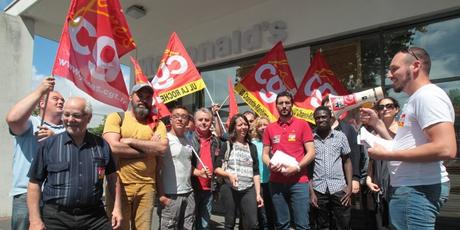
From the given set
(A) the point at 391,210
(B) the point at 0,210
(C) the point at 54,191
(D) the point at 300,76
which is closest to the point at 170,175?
(C) the point at 54,191

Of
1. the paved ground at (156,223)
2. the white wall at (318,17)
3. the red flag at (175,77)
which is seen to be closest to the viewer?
the red flag at (175,77)

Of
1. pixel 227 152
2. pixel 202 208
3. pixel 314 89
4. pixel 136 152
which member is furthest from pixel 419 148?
pixel 314 89

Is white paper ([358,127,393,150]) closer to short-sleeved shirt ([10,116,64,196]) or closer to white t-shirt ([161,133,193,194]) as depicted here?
white t-shirt ([161,133,193,194])

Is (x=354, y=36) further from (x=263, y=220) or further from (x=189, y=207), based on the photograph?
(x=189, y=207)

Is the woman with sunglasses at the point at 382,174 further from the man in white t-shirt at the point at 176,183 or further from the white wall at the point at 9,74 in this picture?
the white wall at the point at 9,74

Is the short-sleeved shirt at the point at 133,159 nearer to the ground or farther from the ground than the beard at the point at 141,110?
nearer to the ground

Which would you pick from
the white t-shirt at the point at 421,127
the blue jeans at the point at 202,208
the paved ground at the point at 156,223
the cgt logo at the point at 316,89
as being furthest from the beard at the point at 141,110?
the paved ground at the point at 156,223

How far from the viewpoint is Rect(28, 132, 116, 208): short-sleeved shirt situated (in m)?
2.98

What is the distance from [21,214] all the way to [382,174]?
3771 millimetres

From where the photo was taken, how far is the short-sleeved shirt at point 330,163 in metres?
4.56

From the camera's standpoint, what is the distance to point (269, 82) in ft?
21.2

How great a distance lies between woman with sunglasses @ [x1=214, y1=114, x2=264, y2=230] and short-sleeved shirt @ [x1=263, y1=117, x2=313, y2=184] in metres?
0.33

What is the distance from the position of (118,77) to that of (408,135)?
9.42ft

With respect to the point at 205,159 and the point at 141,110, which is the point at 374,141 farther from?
the point at 205,159
